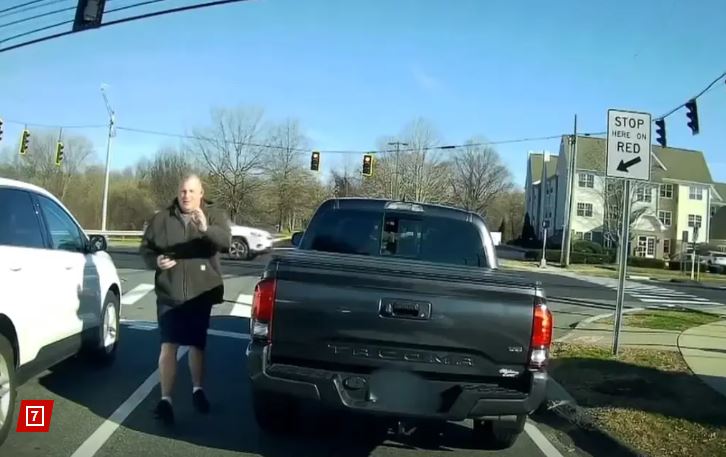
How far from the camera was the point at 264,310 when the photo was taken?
472cm

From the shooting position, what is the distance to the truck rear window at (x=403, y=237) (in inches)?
262

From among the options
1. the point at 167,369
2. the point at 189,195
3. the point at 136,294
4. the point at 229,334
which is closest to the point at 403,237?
the point at 189,195

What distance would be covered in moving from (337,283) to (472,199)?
3337 inches

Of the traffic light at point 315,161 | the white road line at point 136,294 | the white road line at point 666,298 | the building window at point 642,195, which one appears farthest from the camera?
the building window at point 642,195

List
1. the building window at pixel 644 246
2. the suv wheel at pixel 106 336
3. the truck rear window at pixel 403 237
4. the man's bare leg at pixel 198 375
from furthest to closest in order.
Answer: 1. the building window at pixel 644 246
2. the suv wheel at pixel 106 336
3. the truck rear window at pixel 403 237
4. the man's bare leg at pixel 198 375

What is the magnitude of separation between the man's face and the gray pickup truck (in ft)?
5.23

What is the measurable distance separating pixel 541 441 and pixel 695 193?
6642 centimetres

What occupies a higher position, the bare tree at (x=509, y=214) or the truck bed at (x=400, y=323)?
the bare tree at (x=509, y=214)

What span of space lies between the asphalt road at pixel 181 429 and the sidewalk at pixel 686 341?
10.4ft

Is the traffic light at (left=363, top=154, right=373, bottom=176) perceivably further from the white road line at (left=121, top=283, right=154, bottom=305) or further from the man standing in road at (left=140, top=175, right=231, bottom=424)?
the man standing in road at (left=140, top=175, right=231, bottom=424)

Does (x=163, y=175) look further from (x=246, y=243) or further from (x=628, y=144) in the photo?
(x=628, y=144)

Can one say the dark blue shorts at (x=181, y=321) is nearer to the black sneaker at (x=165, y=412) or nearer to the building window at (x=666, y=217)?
the black sneaker at (x=165, y=412)

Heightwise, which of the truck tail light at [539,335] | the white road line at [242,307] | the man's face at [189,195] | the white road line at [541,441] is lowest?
the white road line at [541,441]

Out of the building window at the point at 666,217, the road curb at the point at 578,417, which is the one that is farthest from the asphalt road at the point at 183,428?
the building window at the point at 666,217
